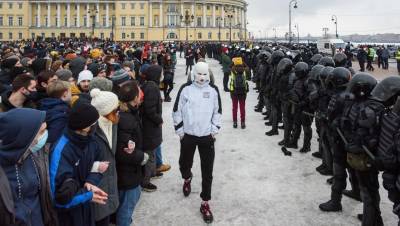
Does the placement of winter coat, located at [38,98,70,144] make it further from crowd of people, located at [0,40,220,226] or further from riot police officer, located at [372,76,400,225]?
riot police officer, located at [372,76,400,225]

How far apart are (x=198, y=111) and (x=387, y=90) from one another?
2250mm

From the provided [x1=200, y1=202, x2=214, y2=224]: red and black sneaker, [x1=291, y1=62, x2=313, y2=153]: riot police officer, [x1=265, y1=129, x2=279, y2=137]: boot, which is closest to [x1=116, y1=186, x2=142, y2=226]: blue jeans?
[x1=200, y1=202, x2=214, y2=224]: red and black sneaker

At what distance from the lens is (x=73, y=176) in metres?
3.20

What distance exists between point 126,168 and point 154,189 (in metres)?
2.04

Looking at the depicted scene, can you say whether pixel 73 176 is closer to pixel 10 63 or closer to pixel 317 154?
pixel 10 63

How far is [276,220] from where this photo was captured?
198 inches

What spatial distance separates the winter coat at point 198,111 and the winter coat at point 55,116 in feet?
5.36

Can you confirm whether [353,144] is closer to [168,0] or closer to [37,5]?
[168,0]

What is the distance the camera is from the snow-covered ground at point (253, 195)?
5090mm

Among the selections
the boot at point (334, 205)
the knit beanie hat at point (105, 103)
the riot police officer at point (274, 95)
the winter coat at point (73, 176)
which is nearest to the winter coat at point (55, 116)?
the knit beanie hat at point (105, 103)

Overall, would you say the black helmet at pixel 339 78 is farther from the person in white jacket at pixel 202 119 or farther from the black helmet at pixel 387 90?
the person in white jacket at pixel 202 119

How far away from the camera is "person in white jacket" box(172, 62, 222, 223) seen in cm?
515

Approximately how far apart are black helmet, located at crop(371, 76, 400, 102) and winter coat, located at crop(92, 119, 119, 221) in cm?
293

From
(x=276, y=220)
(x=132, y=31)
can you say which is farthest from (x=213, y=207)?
(x=132, y=31)
